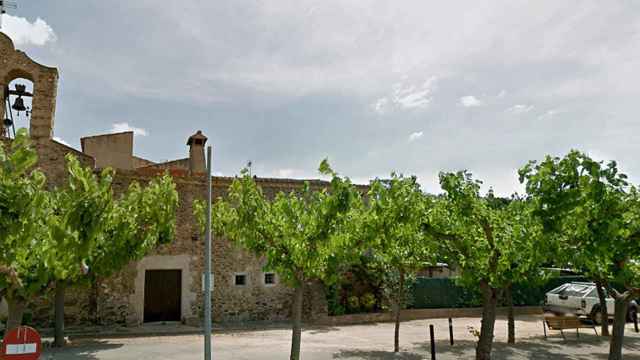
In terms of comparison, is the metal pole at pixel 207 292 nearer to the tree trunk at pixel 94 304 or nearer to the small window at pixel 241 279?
the tree trunk at pixel 94 304

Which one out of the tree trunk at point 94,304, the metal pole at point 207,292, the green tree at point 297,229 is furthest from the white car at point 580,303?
the tree trunk at point 94,304

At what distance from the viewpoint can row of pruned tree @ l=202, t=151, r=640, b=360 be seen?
8875mm

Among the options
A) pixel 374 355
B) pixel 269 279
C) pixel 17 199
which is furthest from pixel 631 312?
pixel 17 199

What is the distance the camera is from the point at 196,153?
855 inches

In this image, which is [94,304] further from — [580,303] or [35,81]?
[580,303]

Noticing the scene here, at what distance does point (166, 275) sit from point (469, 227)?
12141 millimetres

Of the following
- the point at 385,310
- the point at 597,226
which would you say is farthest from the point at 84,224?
the point at 385,310

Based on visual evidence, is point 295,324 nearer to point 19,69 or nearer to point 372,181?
point 372,181

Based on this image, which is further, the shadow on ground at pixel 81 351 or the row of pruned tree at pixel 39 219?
the shadow on ground at pixel 81 351

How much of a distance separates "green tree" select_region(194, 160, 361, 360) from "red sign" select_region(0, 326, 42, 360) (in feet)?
13.9

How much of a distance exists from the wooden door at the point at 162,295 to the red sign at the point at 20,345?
12.4m

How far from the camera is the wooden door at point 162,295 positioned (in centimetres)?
1823

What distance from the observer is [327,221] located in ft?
31.1

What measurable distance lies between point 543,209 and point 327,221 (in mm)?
3910
